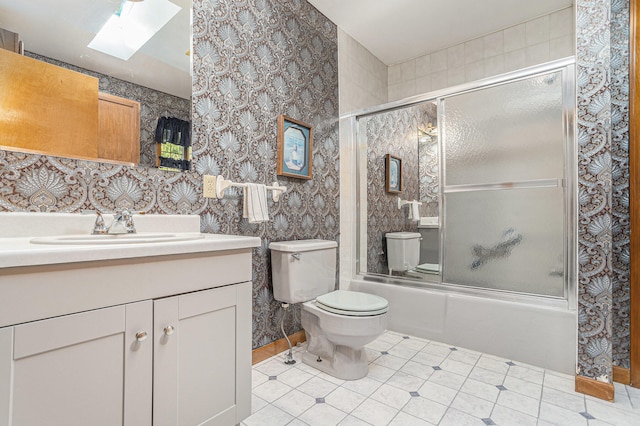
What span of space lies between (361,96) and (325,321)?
82.1 inches

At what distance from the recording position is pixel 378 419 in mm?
1400

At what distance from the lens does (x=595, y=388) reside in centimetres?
155

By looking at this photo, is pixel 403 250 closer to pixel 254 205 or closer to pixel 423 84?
pixel 254 205

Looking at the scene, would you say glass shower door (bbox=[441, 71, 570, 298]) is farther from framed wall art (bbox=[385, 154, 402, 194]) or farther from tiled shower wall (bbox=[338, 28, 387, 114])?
tiled shower wall (bbox=[338, 28, 387, 114])

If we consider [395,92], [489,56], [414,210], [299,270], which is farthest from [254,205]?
[489,56]

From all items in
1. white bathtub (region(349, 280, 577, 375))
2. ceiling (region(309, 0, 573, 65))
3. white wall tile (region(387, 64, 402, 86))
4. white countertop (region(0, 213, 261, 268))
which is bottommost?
white bathtub (region(349, 280, 577, 375))

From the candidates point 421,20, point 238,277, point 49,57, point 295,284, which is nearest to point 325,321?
point 295,284

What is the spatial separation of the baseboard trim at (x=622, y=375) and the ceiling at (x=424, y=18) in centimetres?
251

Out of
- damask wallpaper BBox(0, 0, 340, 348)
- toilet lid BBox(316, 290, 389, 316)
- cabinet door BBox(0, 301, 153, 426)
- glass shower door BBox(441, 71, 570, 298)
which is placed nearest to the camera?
cabinet door BBox(0, 301, 153, 426)

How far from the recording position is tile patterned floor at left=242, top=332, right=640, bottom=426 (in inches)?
55.3

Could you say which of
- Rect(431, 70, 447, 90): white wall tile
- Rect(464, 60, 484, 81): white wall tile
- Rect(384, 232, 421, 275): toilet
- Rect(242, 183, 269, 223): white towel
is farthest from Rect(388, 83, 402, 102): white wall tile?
Rect(242, 183, 269, 223): white towel

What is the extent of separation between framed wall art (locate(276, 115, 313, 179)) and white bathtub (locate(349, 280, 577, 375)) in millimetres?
1106

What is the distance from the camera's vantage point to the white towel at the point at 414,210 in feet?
8.05

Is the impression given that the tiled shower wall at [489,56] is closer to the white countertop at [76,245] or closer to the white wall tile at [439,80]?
the white wall tile at [439,80]
